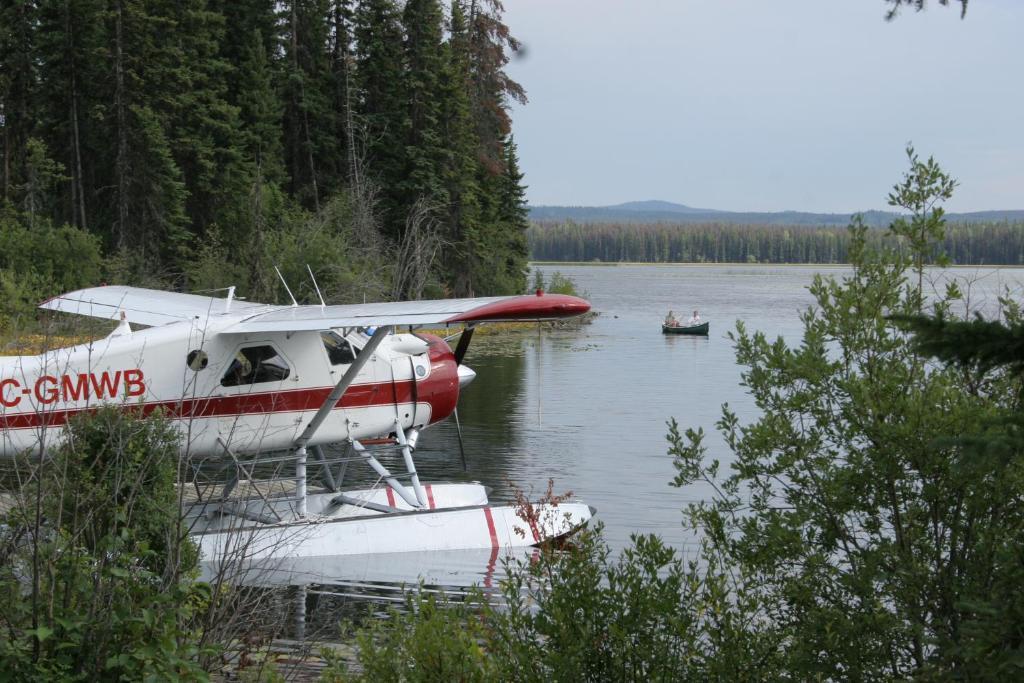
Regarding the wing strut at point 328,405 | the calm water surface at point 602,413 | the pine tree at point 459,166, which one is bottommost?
the calm water surface at point 602,413

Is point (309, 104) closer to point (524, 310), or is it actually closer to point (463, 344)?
point (463, 344)

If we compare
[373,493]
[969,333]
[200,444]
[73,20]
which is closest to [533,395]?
[373,493]

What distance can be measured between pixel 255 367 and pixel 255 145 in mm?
33588

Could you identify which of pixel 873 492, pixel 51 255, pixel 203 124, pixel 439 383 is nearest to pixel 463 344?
pixel 439 383

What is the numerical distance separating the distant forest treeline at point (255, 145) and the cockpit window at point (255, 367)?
1422 centimetres

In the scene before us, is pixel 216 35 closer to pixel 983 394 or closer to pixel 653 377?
pixel 653 377

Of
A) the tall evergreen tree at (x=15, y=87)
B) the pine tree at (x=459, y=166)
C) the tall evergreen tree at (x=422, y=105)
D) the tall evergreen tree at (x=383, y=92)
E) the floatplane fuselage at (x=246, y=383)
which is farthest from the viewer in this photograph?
the pine tree at (x=459, y=166)

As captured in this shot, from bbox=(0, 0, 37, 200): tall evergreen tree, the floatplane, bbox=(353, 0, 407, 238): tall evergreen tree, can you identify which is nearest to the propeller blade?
the floatplane

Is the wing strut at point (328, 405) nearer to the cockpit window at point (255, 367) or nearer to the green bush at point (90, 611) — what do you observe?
the cockpit window at point (255, 367)

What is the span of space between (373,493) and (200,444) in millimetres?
2711

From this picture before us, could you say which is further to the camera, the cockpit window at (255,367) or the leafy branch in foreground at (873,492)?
the cockpit window at (255,367)

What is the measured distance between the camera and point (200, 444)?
34.7 feet

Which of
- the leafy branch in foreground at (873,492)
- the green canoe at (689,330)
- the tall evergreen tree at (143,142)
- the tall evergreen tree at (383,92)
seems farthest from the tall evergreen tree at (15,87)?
the leafy branch in foreground at (873,492)

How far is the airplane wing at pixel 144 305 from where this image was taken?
11898 mm
